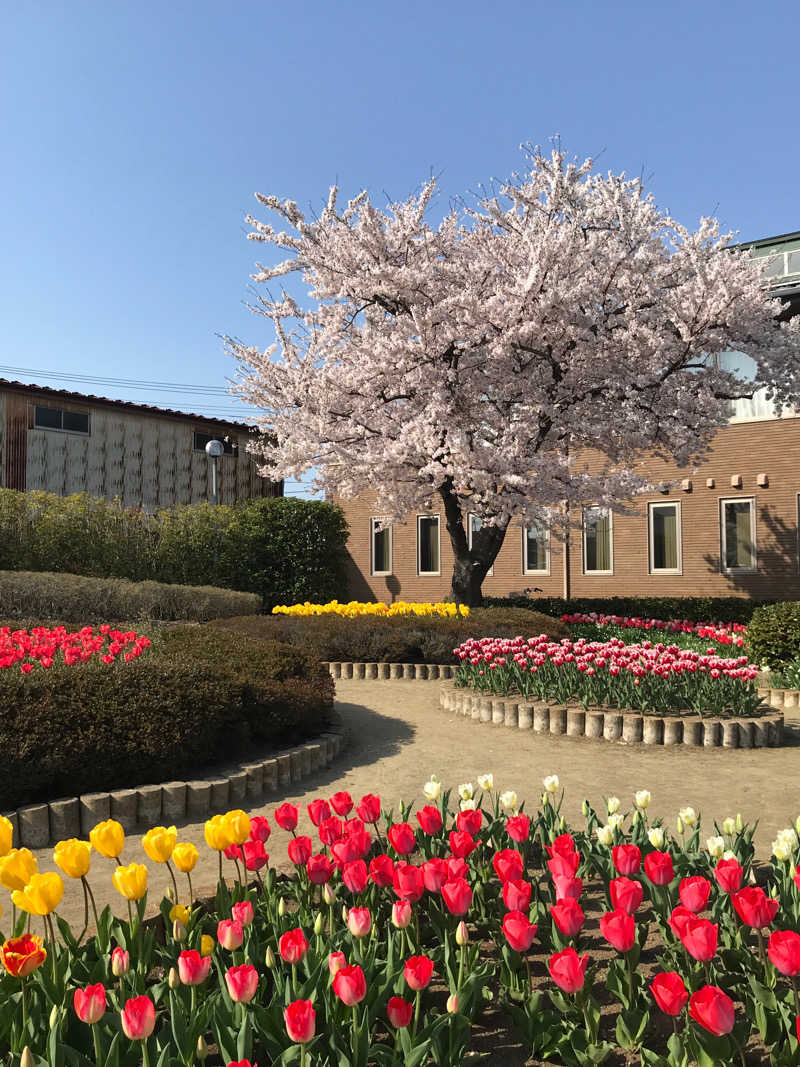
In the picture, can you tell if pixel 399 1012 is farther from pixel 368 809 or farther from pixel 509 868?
pixel 368 809

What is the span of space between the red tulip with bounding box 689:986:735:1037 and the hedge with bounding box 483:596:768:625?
16.2 meters

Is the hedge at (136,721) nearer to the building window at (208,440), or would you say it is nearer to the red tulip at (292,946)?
the red tulip at (292,946)

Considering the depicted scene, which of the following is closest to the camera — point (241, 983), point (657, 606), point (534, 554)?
point (241, 983)

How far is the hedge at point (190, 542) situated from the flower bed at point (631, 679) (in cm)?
1202

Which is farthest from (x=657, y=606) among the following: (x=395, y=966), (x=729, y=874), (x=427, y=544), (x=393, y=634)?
(x=395, y=966)

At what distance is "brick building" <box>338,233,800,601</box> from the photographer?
1950cm

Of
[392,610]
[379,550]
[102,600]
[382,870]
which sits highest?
[379,550]

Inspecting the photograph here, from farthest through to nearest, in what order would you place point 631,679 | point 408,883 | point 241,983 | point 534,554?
point 534,554
point 631,679
point 408,883
point 241,983

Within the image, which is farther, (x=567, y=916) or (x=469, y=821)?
(x=469, y=821)

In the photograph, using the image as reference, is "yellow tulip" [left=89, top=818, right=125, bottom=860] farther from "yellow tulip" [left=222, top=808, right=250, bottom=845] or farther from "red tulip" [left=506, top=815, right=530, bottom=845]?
"red tulip" [left=506, top=815, right=530, bottom=845]

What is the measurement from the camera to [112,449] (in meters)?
27.4

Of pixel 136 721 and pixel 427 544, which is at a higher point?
pixel 427 544

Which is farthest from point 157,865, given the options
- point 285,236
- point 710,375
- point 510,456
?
point 710,375

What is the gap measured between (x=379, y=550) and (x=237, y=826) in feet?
83.0
